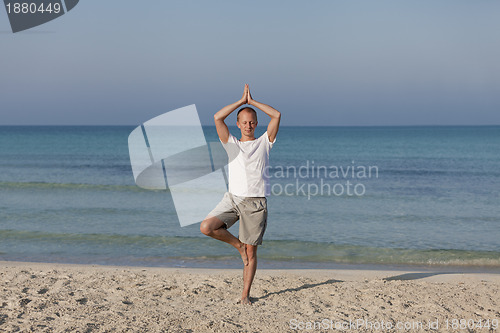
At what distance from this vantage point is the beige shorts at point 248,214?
496cm

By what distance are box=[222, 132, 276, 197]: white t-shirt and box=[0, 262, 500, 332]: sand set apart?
123 centimetres

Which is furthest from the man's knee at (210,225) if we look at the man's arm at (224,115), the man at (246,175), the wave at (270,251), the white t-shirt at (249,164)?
the wave at (270,251)

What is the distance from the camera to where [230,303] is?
17.5 feet

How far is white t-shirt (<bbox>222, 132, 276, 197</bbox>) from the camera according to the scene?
4863 mm

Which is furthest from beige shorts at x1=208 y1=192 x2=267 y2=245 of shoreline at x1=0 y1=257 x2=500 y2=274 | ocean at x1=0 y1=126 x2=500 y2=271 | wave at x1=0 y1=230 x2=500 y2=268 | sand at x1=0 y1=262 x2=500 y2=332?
wave at x1=0 y1=230 x2=500 y2=268

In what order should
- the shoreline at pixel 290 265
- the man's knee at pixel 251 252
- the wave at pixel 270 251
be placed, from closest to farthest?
1. the man's knee at pixel 251 252
2. the shoreline at pixel 290 265
3. the wave at pixel 270 251

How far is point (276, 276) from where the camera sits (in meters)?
6.80

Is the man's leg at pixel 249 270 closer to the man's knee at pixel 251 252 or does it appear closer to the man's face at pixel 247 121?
the man's knee at pixel 251 252

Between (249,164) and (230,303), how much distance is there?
1562 mm

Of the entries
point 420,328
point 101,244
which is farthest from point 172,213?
point 420,328

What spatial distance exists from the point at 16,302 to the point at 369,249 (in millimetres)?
6095

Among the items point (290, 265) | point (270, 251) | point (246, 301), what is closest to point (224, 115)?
point (246, 301)

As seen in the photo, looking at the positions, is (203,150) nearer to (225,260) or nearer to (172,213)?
(172,213)

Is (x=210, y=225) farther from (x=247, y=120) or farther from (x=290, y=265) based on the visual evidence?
(x=290, y=265)
